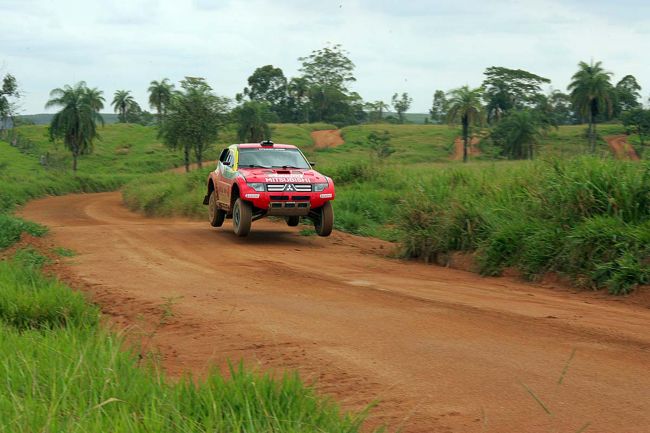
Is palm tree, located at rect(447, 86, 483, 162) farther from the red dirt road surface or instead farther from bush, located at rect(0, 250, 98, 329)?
bush, located at rect(0, 250, 98, 329)

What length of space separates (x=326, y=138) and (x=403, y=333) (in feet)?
274

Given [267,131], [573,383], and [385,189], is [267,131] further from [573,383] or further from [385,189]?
[573,383]

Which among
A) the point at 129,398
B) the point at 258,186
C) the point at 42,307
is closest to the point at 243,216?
the point at 258,186

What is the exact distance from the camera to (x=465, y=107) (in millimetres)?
71875

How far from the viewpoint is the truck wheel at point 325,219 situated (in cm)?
1426

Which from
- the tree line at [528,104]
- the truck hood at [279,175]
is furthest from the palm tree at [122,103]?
the truck hood at [279,175]

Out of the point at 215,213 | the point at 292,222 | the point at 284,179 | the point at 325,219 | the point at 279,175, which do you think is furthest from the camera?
the point at 292,222

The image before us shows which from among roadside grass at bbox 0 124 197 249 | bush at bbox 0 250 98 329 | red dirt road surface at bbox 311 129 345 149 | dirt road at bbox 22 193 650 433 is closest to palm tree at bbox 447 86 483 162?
red dirt road surface at bbox 311 129 345 149

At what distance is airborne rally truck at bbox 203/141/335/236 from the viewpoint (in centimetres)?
1370

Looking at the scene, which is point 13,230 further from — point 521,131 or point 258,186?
point 521,131

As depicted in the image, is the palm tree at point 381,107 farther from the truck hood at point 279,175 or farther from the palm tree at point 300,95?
the truck hood at point 279,175

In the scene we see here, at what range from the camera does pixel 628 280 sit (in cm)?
816

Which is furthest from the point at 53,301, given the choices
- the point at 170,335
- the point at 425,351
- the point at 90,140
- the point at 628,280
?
the point at 90,140

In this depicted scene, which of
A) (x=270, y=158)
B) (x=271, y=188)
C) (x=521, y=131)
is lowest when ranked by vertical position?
(x=271, y=188)
